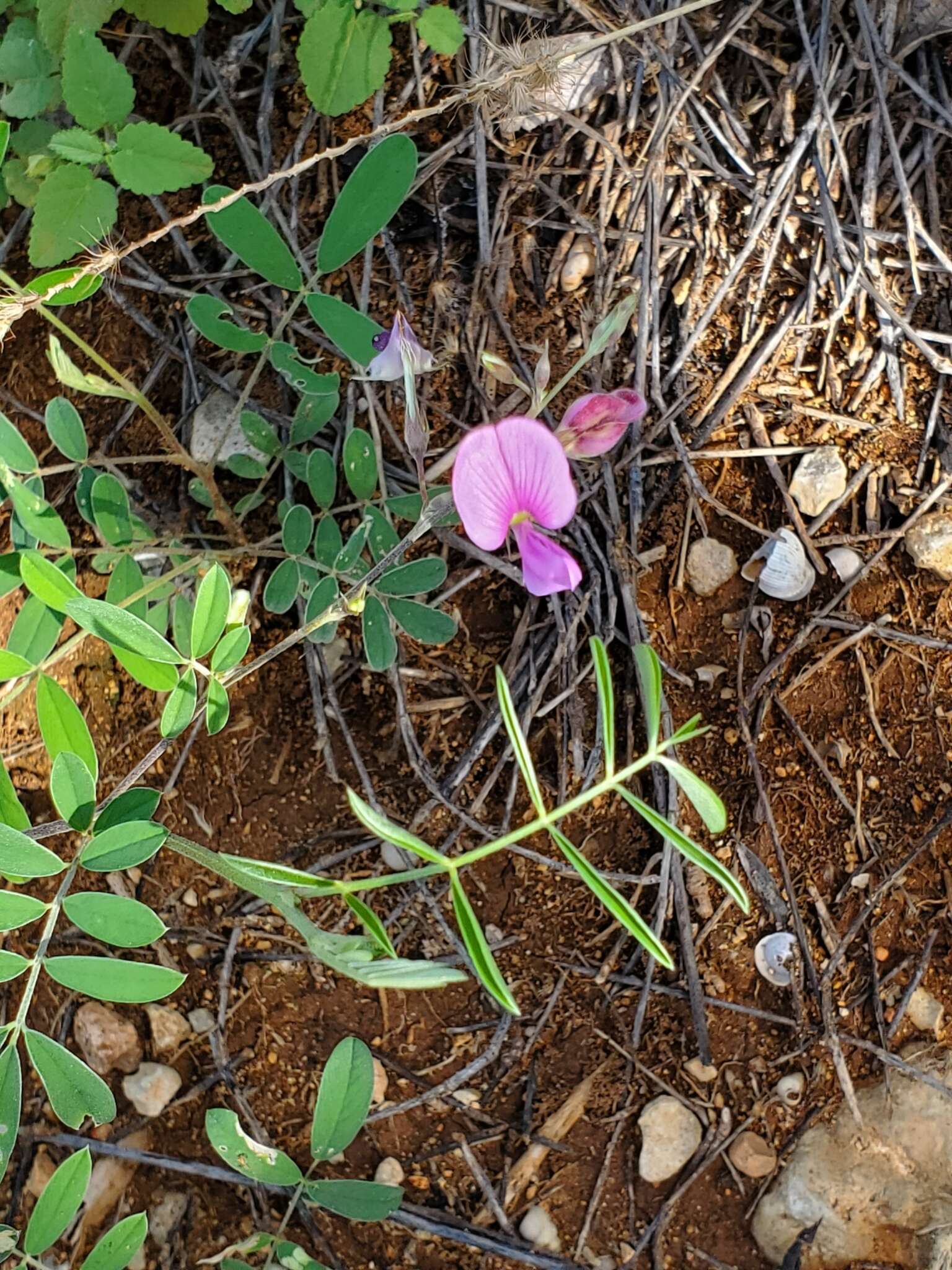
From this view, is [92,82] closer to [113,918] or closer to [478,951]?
[113,918]

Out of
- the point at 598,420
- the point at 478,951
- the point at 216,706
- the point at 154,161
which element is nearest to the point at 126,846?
the point at 216,706

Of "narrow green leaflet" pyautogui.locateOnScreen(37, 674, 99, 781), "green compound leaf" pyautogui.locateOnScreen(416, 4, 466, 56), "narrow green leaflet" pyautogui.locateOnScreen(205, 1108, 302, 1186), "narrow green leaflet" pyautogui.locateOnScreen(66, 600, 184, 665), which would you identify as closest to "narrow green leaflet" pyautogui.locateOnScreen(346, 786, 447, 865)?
"narrow green leaflet" pyautogui.locateOnScreen(66, 600, 184, 665)

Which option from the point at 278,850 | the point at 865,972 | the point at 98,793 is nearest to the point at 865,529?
the point at 865,972

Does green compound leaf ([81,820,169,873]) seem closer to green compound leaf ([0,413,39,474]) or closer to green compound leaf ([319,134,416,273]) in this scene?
green compound leaf ([0,413,39,474])

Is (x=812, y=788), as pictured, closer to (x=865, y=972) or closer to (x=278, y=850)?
(x=865, y=972)

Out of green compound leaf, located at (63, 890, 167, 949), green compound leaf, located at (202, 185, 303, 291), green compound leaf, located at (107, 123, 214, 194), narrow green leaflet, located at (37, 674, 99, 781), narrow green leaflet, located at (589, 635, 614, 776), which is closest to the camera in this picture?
narrow green leaflet, located at (589, 635, 614, 776)

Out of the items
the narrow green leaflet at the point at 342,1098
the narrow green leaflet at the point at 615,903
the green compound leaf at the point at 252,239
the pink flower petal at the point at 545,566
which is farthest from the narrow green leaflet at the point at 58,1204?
the green compound leaf at the point at 252,239
